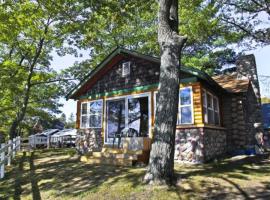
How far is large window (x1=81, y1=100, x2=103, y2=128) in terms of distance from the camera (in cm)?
1445

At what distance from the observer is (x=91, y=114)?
14.8 meters

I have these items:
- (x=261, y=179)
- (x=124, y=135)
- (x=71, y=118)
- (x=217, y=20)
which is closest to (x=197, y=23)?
(x=217, y=20)

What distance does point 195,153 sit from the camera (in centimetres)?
1049

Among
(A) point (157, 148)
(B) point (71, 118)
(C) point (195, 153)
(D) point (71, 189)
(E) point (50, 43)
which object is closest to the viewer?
(A) point (157, 148)

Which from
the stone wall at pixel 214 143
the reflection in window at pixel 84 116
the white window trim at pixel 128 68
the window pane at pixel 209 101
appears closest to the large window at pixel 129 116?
the white window trim at pixel 128 68

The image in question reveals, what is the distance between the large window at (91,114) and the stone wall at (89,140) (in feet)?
1.12

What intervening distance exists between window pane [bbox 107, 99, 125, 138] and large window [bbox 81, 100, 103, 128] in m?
0.61

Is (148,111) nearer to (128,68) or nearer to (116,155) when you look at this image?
(128,68)

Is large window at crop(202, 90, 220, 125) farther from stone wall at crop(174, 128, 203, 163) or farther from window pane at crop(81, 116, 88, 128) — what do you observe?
window pane at crop(81, 116, 88, 128)

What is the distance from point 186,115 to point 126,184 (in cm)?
504

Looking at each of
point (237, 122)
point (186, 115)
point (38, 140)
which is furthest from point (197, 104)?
point (38, 140)

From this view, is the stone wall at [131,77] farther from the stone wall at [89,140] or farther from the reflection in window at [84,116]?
the stone wall at [89,140]

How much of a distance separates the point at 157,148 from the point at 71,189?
2.75m

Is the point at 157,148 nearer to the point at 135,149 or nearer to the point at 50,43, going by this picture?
the point at 135,149
